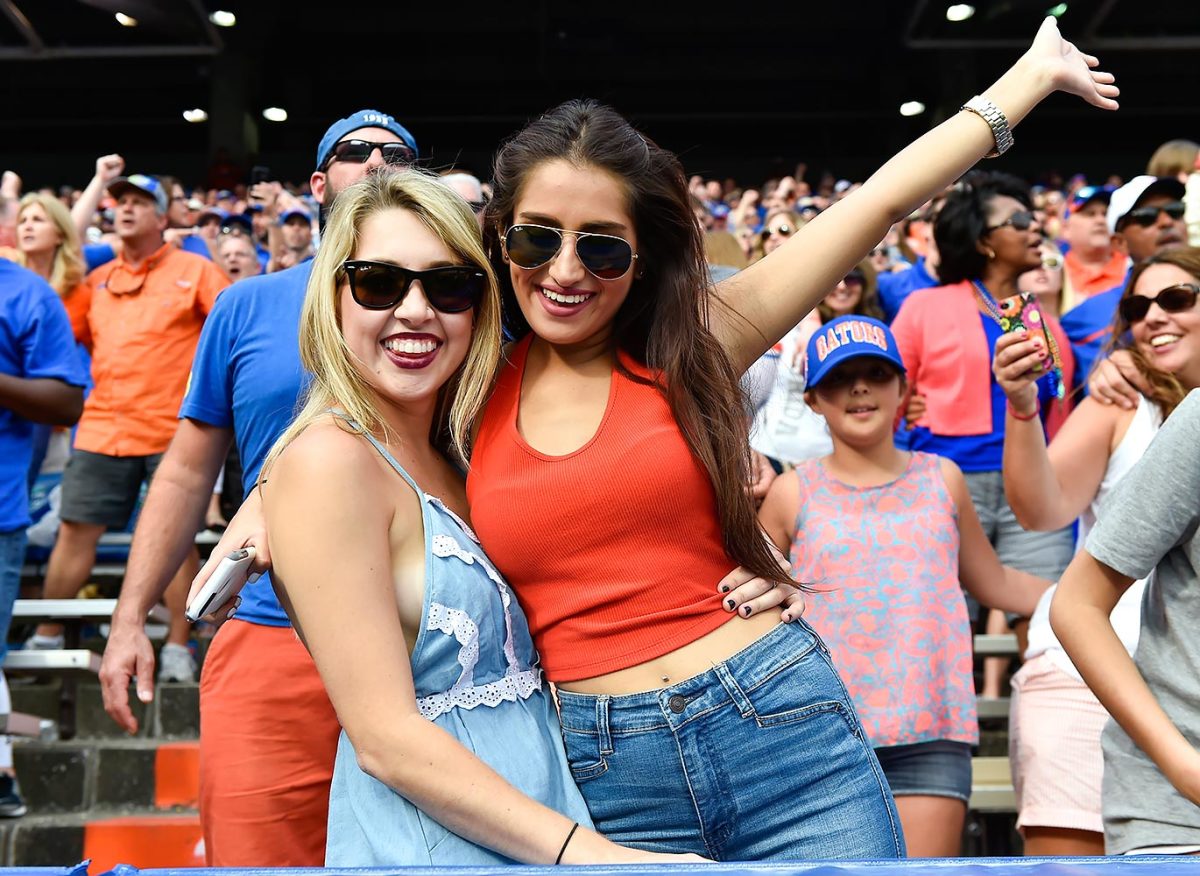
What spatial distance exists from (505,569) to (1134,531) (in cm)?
98

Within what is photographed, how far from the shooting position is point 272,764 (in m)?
2.51

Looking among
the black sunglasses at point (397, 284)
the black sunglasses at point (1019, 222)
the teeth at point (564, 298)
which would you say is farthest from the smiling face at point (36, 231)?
the teeth at point (564, 298)

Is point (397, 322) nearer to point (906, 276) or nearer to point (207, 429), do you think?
point (207, 429)

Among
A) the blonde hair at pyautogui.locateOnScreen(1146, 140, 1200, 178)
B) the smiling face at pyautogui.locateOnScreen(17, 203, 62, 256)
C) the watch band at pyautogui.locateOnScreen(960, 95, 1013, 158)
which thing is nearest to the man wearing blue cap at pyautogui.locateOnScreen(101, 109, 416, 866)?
the watch band at pyautogui.locateOnScreen(960, 95, 1013, 158)

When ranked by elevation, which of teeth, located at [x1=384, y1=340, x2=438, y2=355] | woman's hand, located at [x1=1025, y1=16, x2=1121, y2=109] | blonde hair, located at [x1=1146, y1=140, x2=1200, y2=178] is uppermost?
blonde hair, located at [x1=1146, y1=140, x2=1200, y2=178]

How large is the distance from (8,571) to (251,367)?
203 centimetres

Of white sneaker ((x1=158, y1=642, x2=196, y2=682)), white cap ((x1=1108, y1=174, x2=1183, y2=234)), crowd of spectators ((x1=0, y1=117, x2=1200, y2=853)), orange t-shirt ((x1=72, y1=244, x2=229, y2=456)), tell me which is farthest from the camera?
orange t-shirt ((x1=72, y1=244, x2=229, y2=456))

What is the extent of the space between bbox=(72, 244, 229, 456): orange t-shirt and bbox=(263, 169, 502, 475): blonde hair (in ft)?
13.8

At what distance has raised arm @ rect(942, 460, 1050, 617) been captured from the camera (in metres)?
3.34

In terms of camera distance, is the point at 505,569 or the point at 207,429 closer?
the point at 505,569

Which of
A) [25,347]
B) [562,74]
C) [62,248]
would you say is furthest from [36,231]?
[562,74]

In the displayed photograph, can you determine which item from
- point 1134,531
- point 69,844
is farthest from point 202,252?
point 1134,531

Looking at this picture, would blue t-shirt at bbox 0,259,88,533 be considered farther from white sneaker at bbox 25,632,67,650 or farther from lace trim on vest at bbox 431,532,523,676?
lace trim on vest at bbox 431,532,523,676

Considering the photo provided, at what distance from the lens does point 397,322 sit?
74.2 inches
